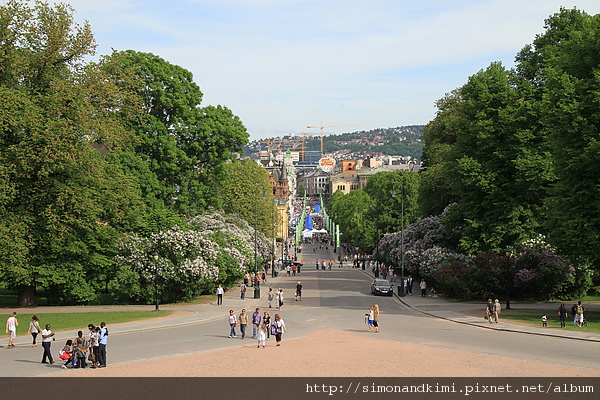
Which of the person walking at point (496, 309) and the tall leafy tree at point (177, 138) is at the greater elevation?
the tall leafy tree at point (177, 138)

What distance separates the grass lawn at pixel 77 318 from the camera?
110 feet

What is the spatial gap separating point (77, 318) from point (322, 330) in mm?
14123

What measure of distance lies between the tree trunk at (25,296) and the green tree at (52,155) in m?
0.06

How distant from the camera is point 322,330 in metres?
33.3

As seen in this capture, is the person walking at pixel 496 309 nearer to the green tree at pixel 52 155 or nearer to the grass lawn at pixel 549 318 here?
the grass lawn at pixel 549 318

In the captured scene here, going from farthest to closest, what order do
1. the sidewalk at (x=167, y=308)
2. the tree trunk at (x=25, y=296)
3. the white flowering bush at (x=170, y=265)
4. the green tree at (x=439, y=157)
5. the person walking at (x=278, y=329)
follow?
the green tree at (x=439, y=157) < the white flowering bush at (x=170, y=265) < the tree trunk at (x=25, y=296) < the sidewalk at (x=167, y=308) < the person walking at (x=278, y=329)

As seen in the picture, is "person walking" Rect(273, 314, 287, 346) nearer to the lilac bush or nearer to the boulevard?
the boulevard

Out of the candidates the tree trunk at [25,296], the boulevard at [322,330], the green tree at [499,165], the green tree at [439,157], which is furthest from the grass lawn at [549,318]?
the tree trunk at [25,296]

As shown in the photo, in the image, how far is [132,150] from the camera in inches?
1917

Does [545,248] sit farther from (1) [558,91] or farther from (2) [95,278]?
(2) [95,278]

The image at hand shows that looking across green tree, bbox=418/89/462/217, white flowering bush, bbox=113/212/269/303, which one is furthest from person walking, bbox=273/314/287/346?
green tree, bbox=418/89/462/217
